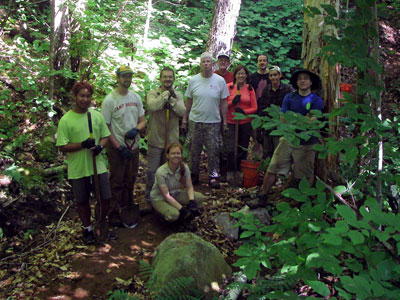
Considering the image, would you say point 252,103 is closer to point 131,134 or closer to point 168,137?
point 168,137

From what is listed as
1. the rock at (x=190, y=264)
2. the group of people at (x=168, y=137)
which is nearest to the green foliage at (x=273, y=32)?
the group of people at (x=168, y=137)

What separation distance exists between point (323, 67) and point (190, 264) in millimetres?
3396

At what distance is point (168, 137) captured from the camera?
548 centimetres

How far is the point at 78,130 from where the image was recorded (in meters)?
4.29

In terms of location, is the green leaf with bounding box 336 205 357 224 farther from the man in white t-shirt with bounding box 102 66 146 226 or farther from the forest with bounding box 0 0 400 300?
the man in white t-shirt with bounding box 102 66 146 226

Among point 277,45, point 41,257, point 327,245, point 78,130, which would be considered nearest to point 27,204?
point 41,257

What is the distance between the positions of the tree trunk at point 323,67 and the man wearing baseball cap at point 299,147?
15 cm

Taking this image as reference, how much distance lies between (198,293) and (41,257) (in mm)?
2210

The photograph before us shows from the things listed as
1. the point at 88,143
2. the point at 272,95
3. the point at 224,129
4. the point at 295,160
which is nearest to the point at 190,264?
the point at 88,143

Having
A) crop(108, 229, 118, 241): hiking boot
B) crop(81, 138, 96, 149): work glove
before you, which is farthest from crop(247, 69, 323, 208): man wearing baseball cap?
crop(81, 138, 96, 149): work glove

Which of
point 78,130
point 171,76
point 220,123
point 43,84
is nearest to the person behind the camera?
point 78,130

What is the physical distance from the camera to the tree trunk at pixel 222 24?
8.33 m

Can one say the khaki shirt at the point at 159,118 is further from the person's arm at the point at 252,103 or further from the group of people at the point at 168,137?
the person's arm at the point at 252,103

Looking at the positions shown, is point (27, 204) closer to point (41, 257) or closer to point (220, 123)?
point (41, 257)
